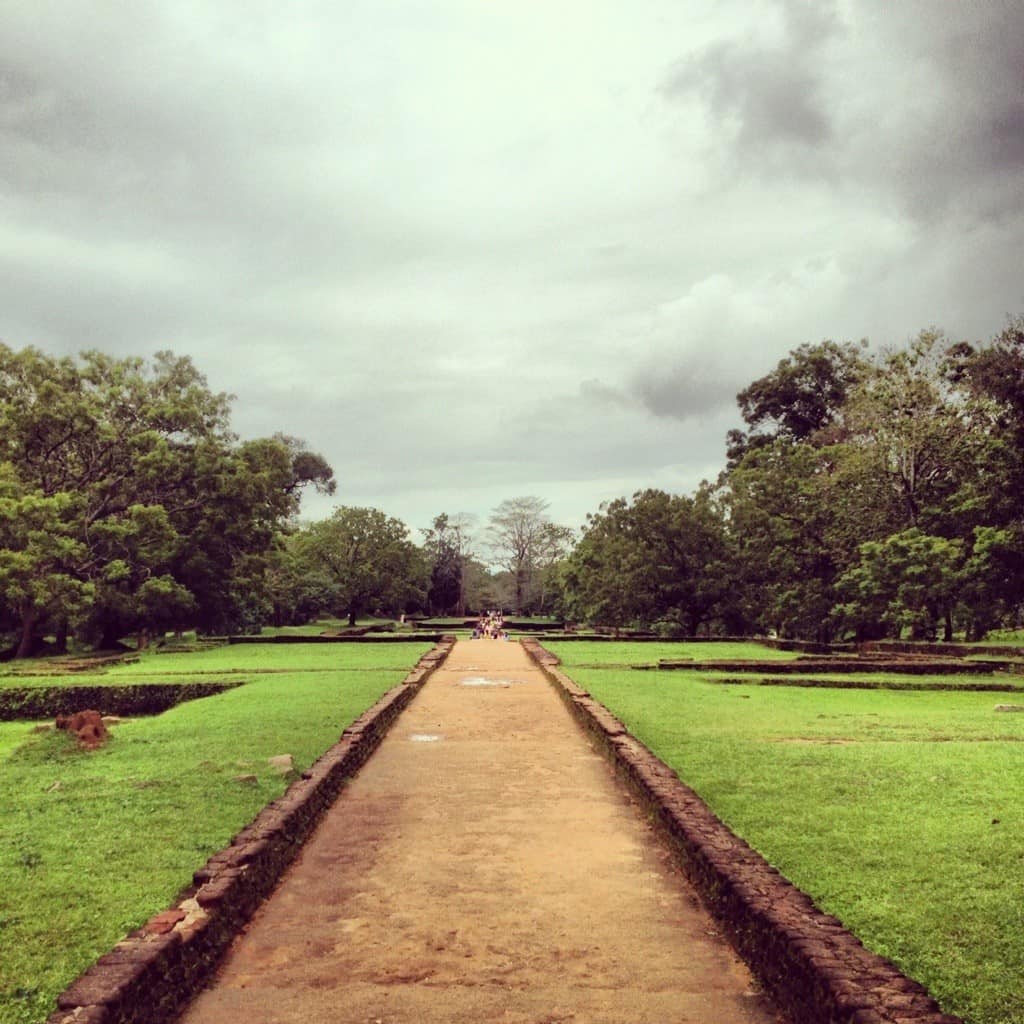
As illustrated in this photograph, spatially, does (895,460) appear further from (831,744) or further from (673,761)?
(673,761)

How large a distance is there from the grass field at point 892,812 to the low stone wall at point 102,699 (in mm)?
7164

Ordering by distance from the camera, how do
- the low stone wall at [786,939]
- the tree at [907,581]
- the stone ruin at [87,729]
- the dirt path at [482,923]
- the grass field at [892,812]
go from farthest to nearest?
the tree at [907,581] < the stone ruin at [87,729] < the grass field at [892,812] < the dirt path at [482,923] < the low stone wall at [786,939]

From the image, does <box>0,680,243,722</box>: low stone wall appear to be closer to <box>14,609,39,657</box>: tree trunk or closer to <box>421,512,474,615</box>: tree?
<box>14,609,39,657</box>: tree trunk

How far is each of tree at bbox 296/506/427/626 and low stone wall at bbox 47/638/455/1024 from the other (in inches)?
1511

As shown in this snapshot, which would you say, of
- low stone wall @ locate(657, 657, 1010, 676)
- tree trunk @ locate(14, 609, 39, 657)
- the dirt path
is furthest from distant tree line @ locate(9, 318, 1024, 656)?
the dirt path

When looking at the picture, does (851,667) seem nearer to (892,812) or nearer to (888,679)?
(888,679)

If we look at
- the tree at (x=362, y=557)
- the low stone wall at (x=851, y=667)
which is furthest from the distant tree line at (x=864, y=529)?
the tree at (x=362, y=557)

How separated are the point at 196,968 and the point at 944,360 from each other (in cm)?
2547

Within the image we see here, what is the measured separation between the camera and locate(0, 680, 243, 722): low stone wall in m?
14.2

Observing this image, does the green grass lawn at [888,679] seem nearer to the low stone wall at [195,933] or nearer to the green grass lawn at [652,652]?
the green grass lawn at [652,652]

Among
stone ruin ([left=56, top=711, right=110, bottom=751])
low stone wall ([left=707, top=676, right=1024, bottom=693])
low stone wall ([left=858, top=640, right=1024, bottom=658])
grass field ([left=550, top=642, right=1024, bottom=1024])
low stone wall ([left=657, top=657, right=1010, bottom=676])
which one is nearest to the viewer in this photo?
grass field ([left=550, top=642, right=1024, bottom=1024])

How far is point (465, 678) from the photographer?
15.1 meters

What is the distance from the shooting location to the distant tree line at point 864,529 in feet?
68.7

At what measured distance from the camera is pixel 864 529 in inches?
985
